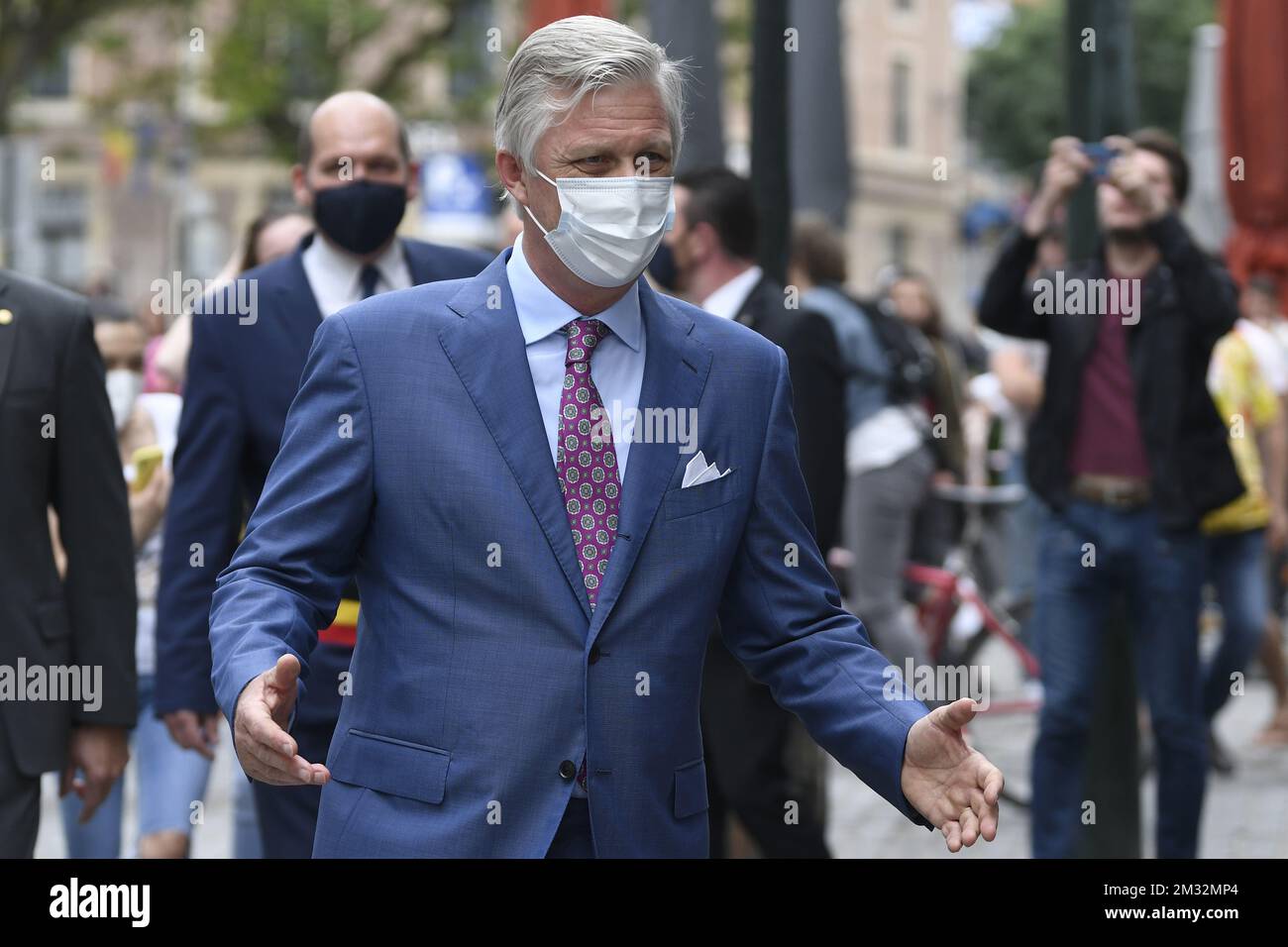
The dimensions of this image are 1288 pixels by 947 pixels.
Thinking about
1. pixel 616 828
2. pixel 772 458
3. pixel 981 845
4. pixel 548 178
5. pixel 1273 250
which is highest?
pixel 1273 250

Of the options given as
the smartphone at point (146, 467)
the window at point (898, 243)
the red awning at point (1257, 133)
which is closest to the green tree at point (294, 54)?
the red awning at point (1257, 133)

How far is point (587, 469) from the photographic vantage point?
313 cm

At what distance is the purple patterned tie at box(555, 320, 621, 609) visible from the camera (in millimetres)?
3092

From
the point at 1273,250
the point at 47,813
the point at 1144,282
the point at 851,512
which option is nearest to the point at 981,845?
the point at 851,512

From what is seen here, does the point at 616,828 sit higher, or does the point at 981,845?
the point at 616,828

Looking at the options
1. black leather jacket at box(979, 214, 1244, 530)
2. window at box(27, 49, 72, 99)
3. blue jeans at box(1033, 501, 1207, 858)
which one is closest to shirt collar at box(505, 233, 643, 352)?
black leather jacket at box(979, 214, 1244, 530)

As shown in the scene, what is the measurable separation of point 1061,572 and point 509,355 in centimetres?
375

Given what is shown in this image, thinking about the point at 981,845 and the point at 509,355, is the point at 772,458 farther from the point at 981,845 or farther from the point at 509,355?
the point at 981,845

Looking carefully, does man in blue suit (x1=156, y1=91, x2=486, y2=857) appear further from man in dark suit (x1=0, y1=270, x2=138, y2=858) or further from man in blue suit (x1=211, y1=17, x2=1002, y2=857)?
man in blue suit (x1=211, y1=17, x2=1002, y2=857)

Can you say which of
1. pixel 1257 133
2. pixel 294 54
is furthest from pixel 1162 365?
pixel 294 54

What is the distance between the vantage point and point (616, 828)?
121 inches

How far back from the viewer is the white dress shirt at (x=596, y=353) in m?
3.17

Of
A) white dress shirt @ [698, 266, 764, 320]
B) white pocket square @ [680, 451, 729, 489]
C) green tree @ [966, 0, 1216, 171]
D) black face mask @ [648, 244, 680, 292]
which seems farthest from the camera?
green tree @ [966, 0, 1216, 171]

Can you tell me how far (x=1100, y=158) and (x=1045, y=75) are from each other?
5155 centimetres
